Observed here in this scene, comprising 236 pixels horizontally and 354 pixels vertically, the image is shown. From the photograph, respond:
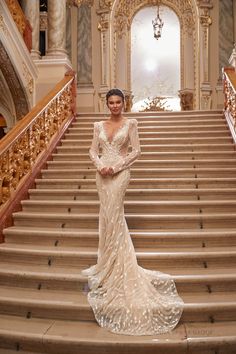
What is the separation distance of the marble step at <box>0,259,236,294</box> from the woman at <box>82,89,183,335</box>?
5.5 inches

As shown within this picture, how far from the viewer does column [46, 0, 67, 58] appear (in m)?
9.86

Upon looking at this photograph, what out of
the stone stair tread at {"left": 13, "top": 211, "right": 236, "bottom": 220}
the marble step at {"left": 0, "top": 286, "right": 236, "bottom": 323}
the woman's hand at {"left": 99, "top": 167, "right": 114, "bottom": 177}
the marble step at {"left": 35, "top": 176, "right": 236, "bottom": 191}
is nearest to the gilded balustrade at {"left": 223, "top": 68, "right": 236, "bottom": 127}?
the marble step at {"left": 35, "top": 176, "right": 236, "bottom": 191}

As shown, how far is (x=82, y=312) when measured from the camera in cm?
347

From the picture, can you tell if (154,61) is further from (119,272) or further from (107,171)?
(119,272)

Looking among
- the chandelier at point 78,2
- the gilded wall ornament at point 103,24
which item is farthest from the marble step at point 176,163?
the chandelier at point 78,2

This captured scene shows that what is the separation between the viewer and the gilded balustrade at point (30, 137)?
16.2 feet

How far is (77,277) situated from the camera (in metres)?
3.80

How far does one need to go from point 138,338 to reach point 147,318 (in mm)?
179

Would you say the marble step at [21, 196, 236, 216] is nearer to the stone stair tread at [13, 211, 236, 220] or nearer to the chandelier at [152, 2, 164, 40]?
the stone stair tread at [13, 211, 236, 220]

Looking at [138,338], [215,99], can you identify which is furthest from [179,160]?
[215,99]

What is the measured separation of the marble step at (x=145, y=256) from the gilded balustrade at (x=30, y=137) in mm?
853

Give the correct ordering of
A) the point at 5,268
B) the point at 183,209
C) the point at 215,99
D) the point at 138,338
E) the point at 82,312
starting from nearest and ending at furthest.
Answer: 1. the point at 138,338
2. the point at 82,312
3. the point at 5,268
4. the point at 183,209
5. the point at 215,99

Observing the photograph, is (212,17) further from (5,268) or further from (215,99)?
(5,268)

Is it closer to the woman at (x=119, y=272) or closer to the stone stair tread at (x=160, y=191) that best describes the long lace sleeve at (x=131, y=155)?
the woman at (x=119, y=272)
